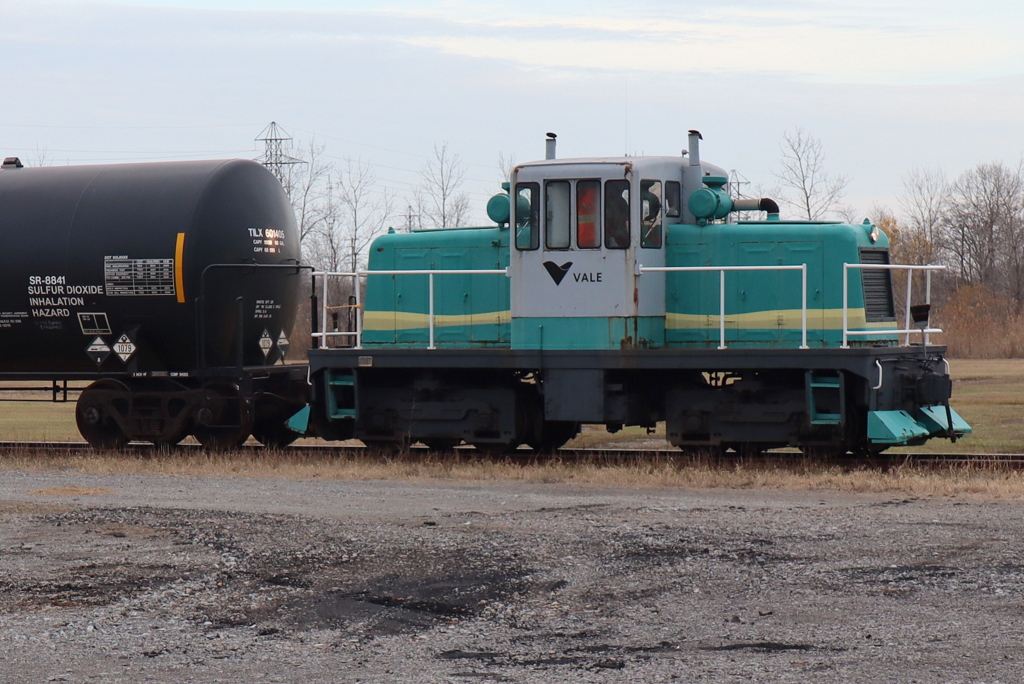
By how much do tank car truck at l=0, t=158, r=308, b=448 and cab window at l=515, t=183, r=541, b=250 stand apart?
389 cm

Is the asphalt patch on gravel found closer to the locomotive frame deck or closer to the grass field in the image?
the grass field

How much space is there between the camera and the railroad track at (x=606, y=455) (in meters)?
13.3

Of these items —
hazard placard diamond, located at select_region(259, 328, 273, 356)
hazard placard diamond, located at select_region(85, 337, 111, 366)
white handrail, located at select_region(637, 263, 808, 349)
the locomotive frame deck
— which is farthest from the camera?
hazard placard diamond, located at select_region(259, 328, 273, 356)

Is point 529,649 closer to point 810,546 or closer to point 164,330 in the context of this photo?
point 810,546

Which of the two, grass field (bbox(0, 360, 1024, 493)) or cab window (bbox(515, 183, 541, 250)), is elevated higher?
cab window (bbox(515, 183, 541, 250))

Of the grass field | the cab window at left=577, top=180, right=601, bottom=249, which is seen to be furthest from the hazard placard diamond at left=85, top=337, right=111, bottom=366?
the cab window at left=577, top=180, right=601, bottom=249

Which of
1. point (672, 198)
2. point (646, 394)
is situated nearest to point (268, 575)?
point (646, 394)

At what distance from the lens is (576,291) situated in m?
13.4

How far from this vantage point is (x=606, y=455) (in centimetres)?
1424

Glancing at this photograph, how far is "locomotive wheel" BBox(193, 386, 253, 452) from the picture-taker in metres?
14.9

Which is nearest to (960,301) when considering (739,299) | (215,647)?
(739,299)

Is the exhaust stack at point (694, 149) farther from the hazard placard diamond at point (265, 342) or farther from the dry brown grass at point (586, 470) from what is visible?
the hazard placard diamond at point (265, 342)

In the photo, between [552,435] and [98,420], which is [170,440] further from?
[552,435]

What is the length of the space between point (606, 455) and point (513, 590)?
711cm
